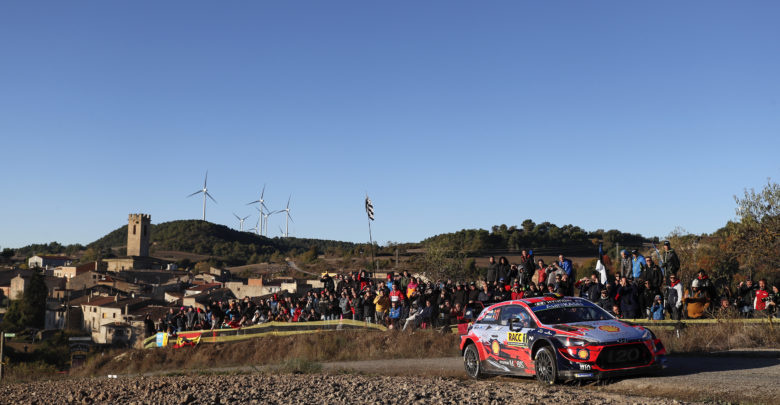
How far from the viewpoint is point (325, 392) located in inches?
495

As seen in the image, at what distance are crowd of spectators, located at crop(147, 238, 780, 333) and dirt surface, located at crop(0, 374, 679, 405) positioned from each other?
19.9ft

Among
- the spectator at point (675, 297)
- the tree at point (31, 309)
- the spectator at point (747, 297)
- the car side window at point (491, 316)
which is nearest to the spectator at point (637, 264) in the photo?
the spectator at point (675, 297)

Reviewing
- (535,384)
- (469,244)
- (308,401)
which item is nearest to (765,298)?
(535,384)

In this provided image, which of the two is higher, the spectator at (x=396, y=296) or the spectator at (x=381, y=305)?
the spectator at (x=396, y=296)

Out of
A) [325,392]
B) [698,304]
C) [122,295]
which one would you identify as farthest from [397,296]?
[122,295]

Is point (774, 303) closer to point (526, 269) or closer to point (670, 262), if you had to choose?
point (670, 262)

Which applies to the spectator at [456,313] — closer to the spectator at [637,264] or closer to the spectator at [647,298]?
the spectator at [637,264]

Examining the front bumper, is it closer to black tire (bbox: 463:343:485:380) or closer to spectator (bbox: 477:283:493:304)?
black tire (bbox: 463:343:485:380)

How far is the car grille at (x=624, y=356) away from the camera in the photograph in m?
11.3

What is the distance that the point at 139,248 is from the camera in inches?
6777

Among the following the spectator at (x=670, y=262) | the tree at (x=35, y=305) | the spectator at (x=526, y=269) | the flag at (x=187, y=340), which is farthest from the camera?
the tree at (x=35, y=305)

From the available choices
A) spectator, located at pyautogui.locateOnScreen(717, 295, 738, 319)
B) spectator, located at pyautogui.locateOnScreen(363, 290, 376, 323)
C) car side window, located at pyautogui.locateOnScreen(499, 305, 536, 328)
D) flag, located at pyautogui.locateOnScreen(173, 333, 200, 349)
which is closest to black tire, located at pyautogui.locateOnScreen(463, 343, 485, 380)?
car side window, located at pyautogui.locateOnScreen(499, 305, 536, 328)

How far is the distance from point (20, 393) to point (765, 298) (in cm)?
1958

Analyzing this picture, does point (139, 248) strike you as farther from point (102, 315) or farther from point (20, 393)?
point (20, 393)
